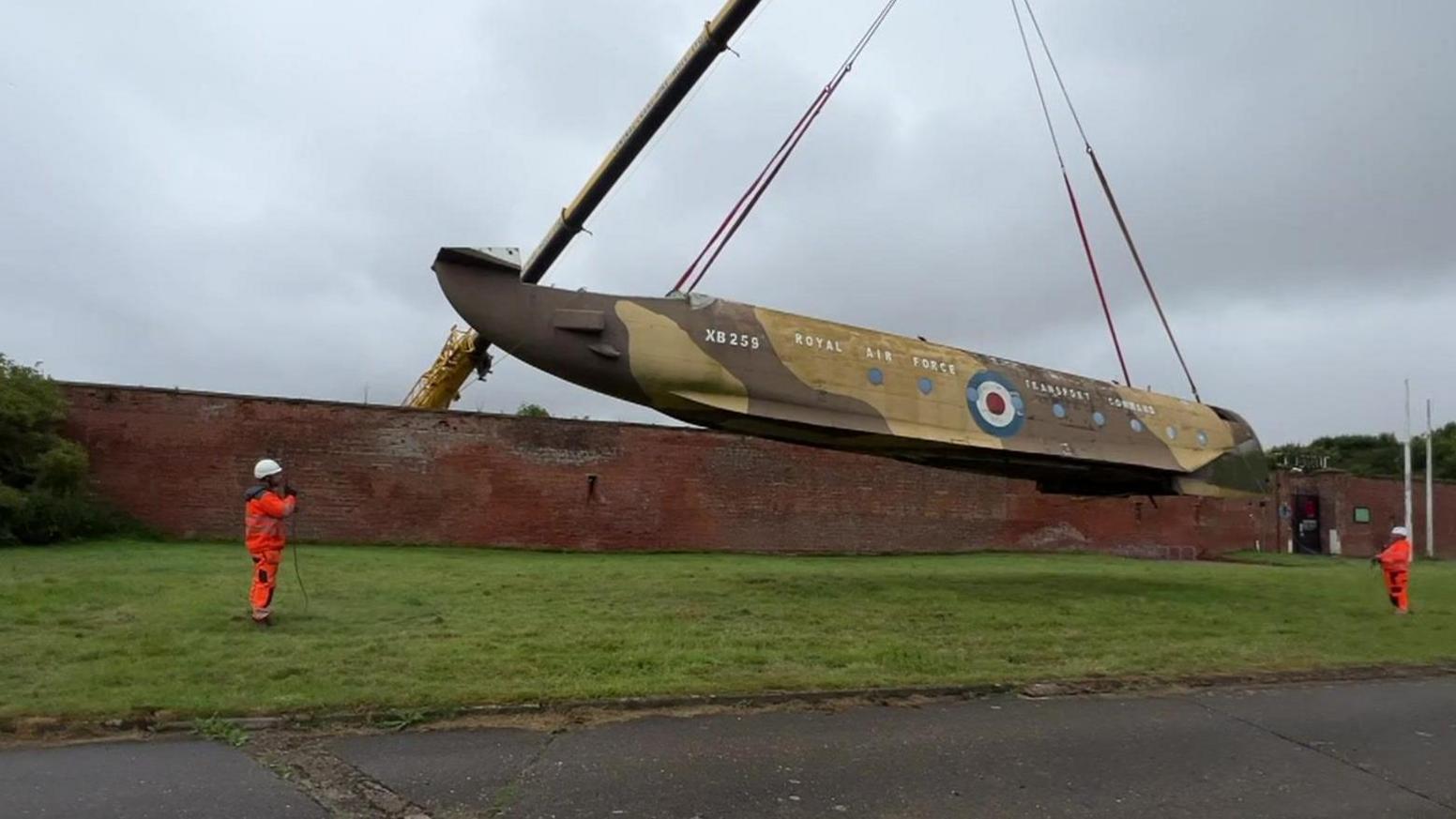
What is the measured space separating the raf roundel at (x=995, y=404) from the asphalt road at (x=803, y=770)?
21.1 feet

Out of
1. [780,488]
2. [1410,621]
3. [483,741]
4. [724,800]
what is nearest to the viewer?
[724,800]

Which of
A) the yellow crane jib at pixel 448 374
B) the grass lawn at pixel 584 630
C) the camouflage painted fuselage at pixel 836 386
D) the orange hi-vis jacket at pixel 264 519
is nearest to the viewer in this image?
the grass lawn at pixel 584 630

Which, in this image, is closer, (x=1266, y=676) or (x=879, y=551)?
(x=1266, y=676)

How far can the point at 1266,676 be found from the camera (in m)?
8.80

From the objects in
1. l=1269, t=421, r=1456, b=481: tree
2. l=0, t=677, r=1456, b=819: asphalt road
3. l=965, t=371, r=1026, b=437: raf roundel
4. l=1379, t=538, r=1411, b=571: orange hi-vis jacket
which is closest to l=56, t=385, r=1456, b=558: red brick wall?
l=965, t=371, r=1026, b=437: raf roundel

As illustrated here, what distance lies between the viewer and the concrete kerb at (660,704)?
5918 mm

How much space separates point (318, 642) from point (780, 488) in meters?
16.2

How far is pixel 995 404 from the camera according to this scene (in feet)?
44.2

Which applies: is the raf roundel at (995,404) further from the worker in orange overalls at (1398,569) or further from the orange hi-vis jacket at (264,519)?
the orange hi-vis jacket at (264,519)

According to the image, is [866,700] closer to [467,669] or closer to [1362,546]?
[467,669]

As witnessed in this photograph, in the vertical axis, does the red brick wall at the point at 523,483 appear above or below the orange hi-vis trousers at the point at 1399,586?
above

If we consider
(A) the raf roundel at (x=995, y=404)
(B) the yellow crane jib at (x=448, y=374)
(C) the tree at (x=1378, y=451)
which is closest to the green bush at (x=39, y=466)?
(B) the yellow crane jib at (x=448, y=374)

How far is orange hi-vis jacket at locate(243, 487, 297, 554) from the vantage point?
9.12 meters

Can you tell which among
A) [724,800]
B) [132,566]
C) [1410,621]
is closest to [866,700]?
[724,800]
